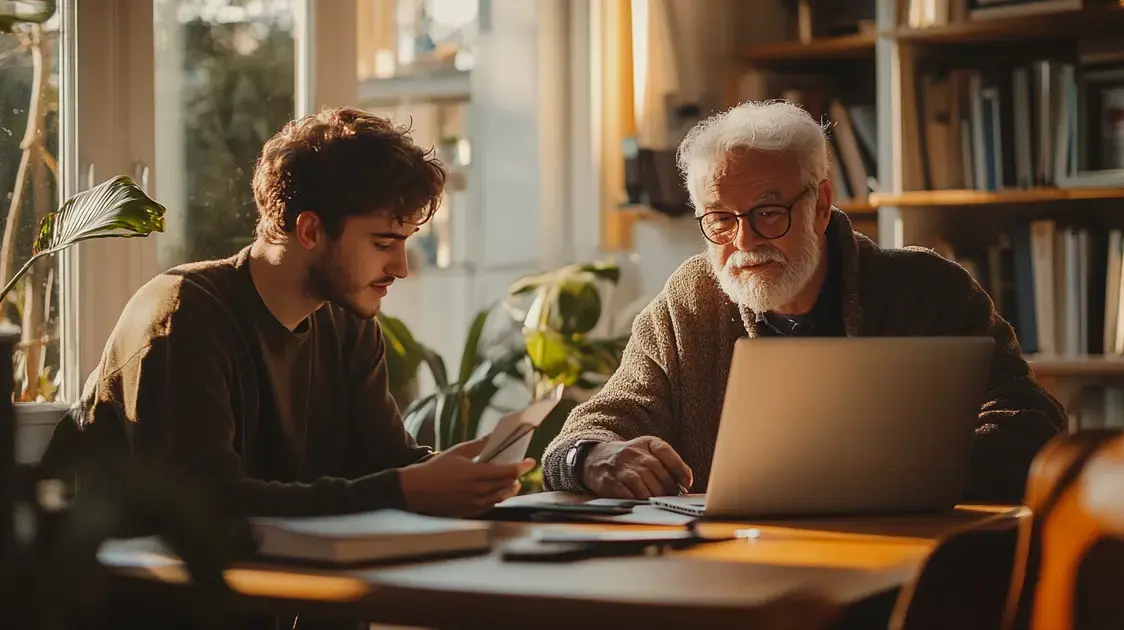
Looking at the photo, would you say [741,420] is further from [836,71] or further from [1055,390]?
[836,71]

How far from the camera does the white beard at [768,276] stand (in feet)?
7.28

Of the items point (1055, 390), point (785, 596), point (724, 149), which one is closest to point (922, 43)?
point (1055, 390)

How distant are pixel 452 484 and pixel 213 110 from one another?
1791 mm

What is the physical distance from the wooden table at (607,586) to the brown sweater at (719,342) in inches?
26.1

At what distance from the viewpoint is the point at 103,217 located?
7.00ft

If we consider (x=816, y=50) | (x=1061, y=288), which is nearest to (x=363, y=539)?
(x=1061, y=288)

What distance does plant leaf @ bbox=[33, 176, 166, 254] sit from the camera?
213cm

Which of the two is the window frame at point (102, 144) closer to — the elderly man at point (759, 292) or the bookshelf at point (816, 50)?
the elderly man at point (759, 292)

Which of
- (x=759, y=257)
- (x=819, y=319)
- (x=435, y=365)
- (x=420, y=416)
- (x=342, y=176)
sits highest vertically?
(x=342, y=176)

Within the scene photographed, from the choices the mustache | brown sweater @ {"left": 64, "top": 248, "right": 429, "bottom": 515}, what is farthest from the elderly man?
brown sweater @ {"left": 64, "top": 248, "right": 429, "bottom": 515}

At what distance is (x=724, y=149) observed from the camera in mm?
2230

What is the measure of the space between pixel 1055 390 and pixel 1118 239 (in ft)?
1.24

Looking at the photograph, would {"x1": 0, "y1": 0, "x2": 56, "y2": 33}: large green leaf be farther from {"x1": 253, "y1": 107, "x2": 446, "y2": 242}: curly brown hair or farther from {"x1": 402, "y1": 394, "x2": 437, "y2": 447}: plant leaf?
{"x1": 402, "y1": 394, "x2": 437, "y2": 447}: plant leaf

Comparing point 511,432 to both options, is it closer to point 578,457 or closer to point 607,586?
point 578,457
